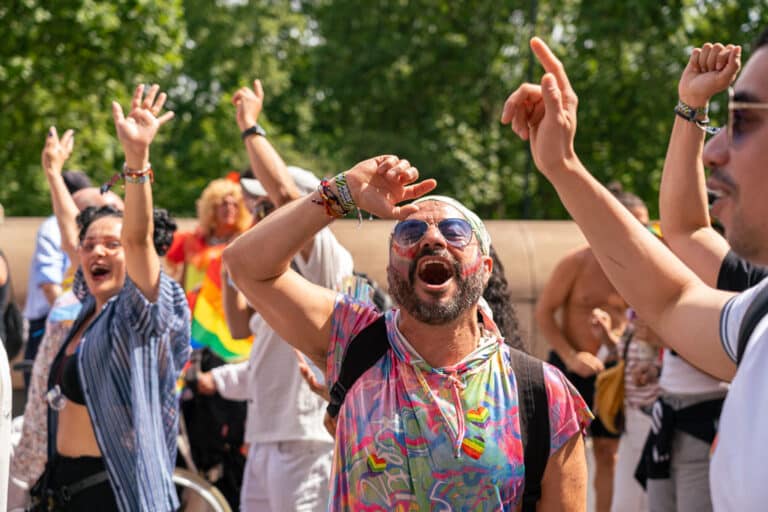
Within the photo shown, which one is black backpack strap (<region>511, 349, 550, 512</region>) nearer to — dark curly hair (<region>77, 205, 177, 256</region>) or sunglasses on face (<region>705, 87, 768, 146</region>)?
sunglasses on face (<region>705, 87, 768, 146</region>)

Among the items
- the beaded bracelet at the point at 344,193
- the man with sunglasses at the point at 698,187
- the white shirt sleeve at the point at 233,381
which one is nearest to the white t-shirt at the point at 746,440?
the man with sunglasses at the point at 698,187

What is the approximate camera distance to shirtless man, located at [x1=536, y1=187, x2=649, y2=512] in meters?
7.03

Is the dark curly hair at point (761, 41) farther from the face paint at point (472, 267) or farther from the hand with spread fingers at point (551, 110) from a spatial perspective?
the face paint at point (472, 267)

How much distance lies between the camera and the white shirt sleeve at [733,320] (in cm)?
204

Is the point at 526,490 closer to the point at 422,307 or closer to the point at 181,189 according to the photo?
the point at 422,307

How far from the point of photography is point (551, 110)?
2.49 meters

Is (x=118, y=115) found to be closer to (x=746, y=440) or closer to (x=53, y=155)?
(x=53, y=155)

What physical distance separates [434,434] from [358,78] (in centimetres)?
2734

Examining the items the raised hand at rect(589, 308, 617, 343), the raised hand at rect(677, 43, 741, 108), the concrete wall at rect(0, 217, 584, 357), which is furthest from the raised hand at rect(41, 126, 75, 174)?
the raised hand at rect(677, 43, 741, 108)

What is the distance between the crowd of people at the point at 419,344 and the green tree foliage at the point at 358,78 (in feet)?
49.1

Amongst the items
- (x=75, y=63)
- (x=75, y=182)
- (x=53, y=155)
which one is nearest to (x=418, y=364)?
(x=53, y=155)

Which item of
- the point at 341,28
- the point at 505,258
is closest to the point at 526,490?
the point at 505,258

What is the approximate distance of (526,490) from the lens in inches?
123

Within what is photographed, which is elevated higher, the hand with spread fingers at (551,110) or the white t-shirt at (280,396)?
the hand with spread fingers at (551,110)
